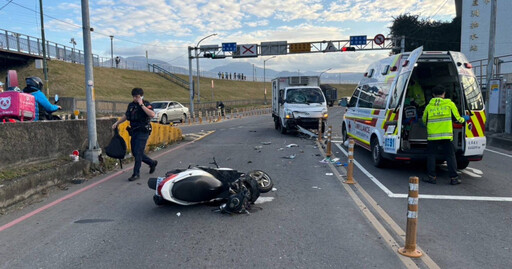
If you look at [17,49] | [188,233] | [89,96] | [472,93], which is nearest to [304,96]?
[472,93]

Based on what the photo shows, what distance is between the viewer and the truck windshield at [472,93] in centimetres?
731

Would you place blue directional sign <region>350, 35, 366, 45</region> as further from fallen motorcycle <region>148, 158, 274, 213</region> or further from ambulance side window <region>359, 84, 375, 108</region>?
fallen motorcycle <region>148, 158, 274, 213</region>

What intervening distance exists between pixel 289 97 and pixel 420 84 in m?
7.62

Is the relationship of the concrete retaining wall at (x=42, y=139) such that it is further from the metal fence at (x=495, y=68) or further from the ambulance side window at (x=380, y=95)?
the metal fence at (x=495, y=68)

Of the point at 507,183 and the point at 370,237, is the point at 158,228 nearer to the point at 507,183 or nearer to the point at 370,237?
the point at 370,237

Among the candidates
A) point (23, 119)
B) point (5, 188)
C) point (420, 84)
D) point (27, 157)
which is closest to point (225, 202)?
point (5, 188)

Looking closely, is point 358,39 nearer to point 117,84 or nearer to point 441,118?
point 441,118

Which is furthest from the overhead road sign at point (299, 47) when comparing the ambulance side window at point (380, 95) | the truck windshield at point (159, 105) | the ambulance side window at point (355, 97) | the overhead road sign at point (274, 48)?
the ambulance side window at point (380, 95)

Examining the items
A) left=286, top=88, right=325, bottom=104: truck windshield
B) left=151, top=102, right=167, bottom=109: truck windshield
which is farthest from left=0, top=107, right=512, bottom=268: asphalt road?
left=151, top=102, right=167, bottom=109: truck windshield

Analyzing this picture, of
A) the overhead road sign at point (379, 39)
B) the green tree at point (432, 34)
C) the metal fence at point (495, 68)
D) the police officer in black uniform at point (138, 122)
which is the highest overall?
the green tree at point (432, 34)

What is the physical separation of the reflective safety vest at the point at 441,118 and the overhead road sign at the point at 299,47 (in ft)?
99.6

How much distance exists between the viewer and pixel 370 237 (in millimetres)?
4285

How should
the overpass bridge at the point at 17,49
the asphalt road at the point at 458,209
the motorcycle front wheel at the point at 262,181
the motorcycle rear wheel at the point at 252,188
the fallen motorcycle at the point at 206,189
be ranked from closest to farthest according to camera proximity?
the asphalt road at the point at 458,209 < the fallen motorcycle at the point at 206,189 < the motorcycle rear wheel at the point at 252,188 < the motorcycle front wheel at the point at 262,181 < the overpass bridge at the point at 17,49

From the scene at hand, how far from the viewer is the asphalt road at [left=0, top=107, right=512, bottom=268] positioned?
3721 millimetres
